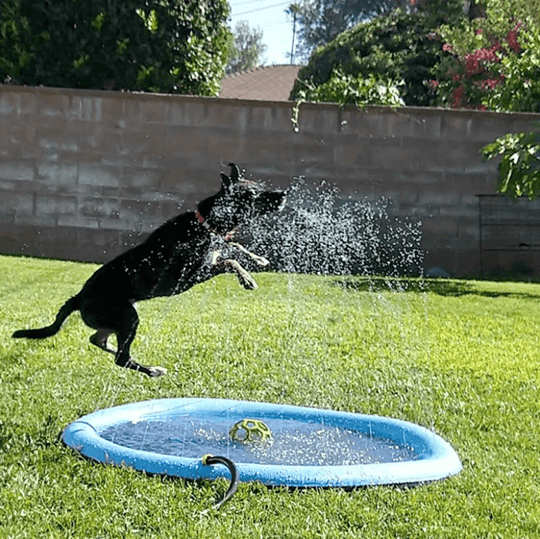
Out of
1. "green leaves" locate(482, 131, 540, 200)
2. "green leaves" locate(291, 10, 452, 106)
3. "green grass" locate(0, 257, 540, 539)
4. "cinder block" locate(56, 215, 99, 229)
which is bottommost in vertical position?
"green grass" locate(0, 257, 540, 539)

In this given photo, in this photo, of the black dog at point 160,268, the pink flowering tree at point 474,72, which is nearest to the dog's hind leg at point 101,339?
the black dog at point 160,268

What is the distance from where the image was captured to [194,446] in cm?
469

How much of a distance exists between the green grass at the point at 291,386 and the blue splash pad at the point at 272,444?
0.07m

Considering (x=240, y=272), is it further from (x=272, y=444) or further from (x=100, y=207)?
(x=100, y=207)

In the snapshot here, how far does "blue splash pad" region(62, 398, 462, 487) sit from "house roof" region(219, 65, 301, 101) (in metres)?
24.9

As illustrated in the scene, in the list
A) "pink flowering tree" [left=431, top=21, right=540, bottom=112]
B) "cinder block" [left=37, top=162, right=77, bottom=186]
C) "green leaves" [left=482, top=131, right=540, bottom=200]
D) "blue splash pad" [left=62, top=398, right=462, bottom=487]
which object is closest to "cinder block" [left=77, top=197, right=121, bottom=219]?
"cinder block" [left=37, top=162, right=77, bottom=186]

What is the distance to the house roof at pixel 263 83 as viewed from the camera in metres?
30.2

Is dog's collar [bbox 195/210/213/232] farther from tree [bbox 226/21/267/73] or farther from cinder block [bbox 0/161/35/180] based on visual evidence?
tree [bbox 226/21/267/73]

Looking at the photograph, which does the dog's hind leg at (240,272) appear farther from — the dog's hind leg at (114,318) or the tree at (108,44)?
the tree at (108,44)

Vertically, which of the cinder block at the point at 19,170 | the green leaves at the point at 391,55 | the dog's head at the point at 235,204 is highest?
the green leaves at the point at 391,55

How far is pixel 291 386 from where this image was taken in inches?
233

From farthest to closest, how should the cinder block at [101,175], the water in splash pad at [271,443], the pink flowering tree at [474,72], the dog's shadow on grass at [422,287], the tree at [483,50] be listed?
the pink flowering tree at [474,72] < the tree at [483,50] < the cinder block at [101,175] < the dog's shadow on grass at [422,287] < the water in splash pad at [271,443]

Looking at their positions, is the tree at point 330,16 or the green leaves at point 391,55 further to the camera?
the tree at point 330,16

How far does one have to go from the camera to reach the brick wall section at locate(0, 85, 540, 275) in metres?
11.8
